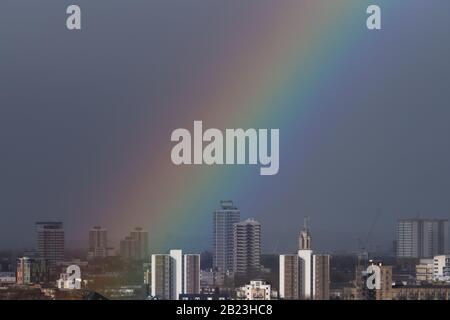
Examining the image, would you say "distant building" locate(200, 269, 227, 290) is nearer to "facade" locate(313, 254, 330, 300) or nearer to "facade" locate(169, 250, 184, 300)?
"facade" locate(169, 250, 184, 300)

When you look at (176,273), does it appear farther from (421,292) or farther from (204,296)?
(421,292)

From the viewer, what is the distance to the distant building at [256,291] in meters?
6.90

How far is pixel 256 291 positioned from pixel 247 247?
458mm

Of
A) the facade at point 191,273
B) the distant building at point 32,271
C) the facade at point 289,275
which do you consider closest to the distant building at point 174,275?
the facade at point 191,273

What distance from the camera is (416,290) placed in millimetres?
6941

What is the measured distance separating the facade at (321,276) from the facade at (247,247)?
1.39 feet

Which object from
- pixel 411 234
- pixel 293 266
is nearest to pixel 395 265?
pixel 411 234

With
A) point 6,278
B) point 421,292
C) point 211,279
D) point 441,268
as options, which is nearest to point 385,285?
point 421,292

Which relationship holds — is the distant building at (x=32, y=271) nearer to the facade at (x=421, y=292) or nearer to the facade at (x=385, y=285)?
the facade at (x=385, y=285)

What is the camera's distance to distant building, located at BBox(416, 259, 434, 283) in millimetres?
7191

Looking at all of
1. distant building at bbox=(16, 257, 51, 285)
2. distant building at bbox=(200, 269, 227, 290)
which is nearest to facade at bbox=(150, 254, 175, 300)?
distant building at bbox=(200, 269, 227, 290)

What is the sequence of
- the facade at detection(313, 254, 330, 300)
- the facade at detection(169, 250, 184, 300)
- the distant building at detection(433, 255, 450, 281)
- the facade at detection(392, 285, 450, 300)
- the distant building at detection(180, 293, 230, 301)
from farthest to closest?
the distant building at detection(433, 255, 450, 281) → the facade at detection(313, 254, 330, 300) → the facade at detection(169, 250, 184, 300) → the facade at detection(392, 285, 450, 300) → the distant building at detection(180, 293, 230, 301)

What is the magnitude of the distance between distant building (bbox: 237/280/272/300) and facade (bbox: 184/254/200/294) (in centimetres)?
31
